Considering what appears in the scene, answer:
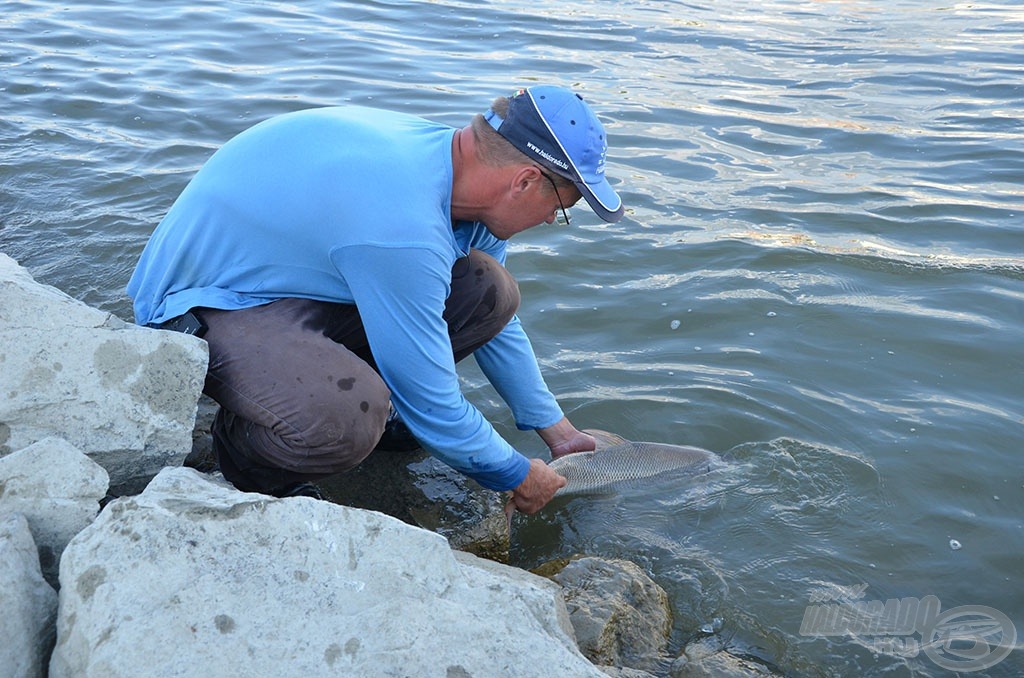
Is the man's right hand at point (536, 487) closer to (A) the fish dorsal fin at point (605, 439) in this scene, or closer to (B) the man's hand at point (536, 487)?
(B) the man's hand at point (536, 487)

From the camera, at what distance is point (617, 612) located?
332 centimetres

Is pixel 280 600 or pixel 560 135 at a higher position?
pixel 560 135

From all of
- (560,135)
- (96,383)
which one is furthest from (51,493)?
(560,135)

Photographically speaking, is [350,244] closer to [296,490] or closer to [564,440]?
[296,490]

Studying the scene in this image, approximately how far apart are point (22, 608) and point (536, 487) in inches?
76.7

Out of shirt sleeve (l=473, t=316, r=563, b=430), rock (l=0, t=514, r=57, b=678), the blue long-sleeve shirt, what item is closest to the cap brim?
the blue long-sleeve shirt

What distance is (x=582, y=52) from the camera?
10570mm

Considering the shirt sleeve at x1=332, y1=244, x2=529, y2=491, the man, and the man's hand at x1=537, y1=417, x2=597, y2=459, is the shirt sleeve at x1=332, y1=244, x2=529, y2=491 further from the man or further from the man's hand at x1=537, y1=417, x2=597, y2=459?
the man's hand at x1=537, y1=417, x2=597, y2=459

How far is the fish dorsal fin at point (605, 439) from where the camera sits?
4.36 metres

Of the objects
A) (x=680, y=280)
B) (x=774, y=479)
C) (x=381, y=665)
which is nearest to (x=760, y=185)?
(x=680, y=280)

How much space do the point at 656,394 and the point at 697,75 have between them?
566 cm

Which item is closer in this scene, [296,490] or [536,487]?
[296,490]

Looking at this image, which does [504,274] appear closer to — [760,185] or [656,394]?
[656,394]

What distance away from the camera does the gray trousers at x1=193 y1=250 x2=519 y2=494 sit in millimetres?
3258
